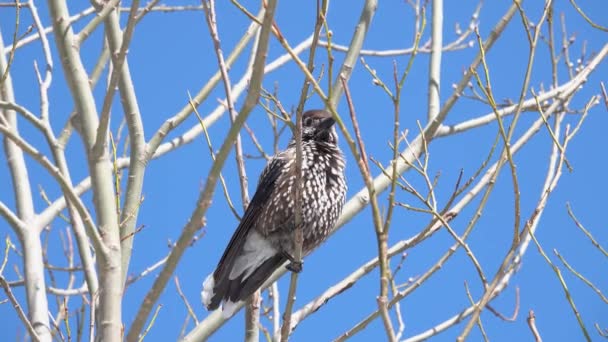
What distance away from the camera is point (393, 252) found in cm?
416

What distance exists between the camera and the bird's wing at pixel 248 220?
472 cm

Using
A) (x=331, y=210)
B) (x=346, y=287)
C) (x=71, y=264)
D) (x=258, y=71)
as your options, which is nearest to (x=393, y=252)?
(x=346, y=287)

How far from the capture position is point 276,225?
187 inches

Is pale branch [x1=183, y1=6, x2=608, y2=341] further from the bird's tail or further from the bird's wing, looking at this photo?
the bird's wing

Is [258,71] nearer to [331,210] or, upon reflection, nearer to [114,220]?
[114,220]

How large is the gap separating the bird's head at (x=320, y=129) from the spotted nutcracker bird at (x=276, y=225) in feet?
0.82

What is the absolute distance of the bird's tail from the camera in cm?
460

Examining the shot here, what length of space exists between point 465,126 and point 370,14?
868 millimetres

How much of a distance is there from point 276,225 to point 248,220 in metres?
0.16

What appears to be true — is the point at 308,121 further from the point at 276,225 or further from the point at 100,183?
the point at 100,183

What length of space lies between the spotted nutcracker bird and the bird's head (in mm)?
250

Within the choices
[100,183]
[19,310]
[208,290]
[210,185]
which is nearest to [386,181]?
[208,290]

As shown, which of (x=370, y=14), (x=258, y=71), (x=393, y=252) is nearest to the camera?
(x=258, y=71)

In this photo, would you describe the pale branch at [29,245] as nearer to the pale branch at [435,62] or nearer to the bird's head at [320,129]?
the bird's head at [320,129]
